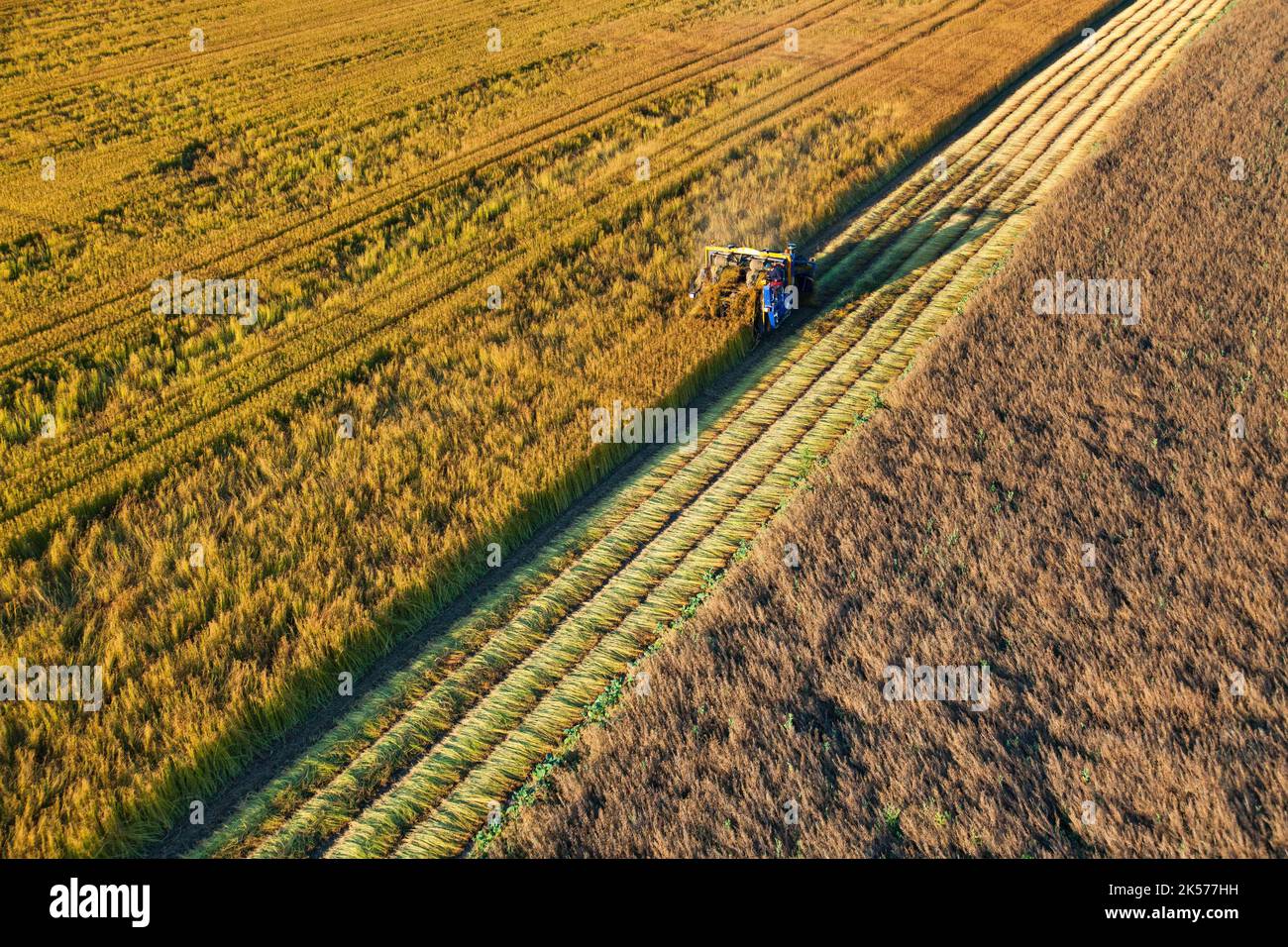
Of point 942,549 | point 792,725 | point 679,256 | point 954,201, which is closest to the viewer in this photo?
point 792,725

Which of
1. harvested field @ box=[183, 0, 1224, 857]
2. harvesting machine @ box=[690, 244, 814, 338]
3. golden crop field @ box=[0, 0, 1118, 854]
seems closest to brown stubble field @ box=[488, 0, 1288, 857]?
harvested field @ box=[183, 0, 1224, 857]

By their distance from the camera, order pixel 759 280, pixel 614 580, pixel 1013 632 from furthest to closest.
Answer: pixel 759 280, pixel 614 580, pixel 1013 632

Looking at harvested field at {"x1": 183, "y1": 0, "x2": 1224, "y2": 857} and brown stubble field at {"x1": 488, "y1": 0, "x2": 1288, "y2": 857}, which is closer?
brown stubble field at {"x1": 488, "y1": 0, "x2": 1288, "y2": 857}

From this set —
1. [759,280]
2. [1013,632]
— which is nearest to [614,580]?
[1013,632]

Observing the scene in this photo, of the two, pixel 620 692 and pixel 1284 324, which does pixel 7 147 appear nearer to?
pixel 620 692

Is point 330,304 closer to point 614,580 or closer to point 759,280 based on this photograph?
point 759,280

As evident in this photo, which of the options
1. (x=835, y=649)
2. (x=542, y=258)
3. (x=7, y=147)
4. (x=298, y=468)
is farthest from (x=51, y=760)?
(x=7, y=147)

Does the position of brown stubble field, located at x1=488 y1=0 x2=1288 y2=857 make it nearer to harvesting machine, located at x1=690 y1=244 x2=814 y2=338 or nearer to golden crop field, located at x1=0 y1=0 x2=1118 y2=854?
harvesting machine, located at x1=690 y1=244 x2=814 y2=338
